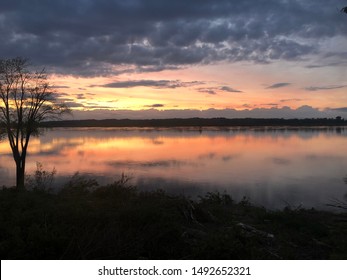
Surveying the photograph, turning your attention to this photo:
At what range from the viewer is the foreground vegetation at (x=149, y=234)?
27.1 ft

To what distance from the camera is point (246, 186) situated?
31.3 m

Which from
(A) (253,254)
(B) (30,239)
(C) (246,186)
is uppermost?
(B) (30,239)

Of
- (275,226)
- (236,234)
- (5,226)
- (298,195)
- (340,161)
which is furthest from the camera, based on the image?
(340,161)

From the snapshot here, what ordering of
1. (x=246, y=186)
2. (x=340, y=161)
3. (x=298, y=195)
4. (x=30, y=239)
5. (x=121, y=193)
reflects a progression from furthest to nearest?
(x=340, y=161) → (x=246, y=186) → (x=298, y=195) → (x=121, y=193) → (x=30, y=239)

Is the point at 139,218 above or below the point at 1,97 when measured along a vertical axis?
below

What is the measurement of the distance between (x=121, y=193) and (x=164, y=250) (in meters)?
7.05

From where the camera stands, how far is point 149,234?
9.21 m

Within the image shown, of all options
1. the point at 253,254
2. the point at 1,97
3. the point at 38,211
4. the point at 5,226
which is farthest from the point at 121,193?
the point at 1,97

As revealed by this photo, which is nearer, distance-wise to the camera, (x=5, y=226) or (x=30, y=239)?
(x=30, y=239)

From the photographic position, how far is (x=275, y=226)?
13.3m

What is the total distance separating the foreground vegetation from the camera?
8250mm

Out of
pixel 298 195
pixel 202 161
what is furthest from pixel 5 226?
pixel 202 161

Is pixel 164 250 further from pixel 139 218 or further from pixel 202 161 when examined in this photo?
pixel 202 161

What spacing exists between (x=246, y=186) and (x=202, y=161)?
2026cm
